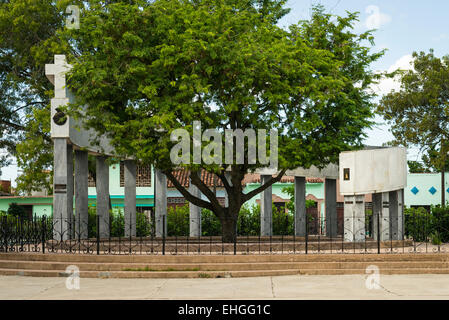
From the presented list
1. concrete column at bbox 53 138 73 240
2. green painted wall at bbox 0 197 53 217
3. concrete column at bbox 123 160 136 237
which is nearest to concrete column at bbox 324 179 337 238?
concrete column at bbox 123 160 136 237

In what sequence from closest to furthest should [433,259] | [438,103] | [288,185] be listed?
[433,259]
[438,103]
[288,185]

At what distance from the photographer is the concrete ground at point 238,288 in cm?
1188

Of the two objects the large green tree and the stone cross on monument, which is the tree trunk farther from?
the stone cross on monument

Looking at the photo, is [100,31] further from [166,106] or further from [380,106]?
[380,106]

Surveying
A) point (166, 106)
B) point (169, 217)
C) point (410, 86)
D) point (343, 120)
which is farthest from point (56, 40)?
point (410, 86)

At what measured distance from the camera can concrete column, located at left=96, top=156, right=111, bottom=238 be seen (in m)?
25.6

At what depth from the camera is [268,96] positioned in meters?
18.7

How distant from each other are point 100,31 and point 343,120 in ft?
29.3

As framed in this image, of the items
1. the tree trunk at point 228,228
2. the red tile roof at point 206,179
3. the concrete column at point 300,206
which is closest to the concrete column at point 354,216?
the tree trunk at point 228,228

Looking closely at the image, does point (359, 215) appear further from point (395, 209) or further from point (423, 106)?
point (423, 106)

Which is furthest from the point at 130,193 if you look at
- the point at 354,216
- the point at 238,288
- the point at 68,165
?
the point at 238,288

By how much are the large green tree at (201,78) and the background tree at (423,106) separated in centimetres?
1413

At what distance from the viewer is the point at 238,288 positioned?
1314 centimetres

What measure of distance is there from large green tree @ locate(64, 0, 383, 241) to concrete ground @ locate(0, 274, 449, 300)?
5109 mm
